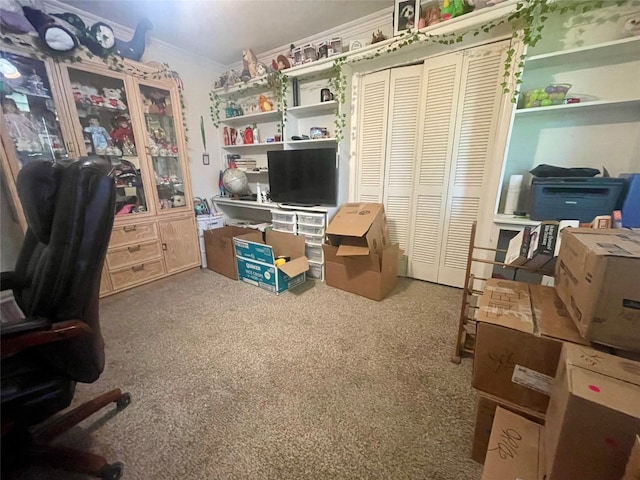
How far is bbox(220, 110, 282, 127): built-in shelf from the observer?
3055 millimetres

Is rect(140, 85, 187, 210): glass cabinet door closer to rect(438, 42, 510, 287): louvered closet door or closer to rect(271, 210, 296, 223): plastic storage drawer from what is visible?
rect(271, 210, 296, 223): plastic storage drawer

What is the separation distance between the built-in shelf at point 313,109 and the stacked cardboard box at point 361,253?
3.59 feet

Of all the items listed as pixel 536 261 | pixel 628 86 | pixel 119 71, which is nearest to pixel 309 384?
pixel 536 261

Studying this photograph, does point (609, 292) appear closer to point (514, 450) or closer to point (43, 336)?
point (514, 450)

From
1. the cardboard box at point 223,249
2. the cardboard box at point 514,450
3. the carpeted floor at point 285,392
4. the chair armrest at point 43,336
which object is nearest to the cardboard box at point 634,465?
the cardboard box at point 514,450

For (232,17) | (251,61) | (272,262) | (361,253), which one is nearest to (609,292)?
(361,253)

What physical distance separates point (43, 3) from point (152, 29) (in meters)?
0.76

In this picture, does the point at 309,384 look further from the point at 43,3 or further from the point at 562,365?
the point at 43,3

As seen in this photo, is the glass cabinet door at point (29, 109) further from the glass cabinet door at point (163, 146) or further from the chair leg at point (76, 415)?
the chair leg at point (76, 415)

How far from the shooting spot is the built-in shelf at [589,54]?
1511mm

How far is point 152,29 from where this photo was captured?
2.50 meters

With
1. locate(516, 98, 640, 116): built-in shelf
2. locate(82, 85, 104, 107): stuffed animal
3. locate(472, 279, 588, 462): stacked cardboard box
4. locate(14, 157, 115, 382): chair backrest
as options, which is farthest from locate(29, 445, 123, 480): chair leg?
locate(516, 98, 640, 116): built-in shelf

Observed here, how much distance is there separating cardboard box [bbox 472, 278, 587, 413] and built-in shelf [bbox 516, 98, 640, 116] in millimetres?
1511

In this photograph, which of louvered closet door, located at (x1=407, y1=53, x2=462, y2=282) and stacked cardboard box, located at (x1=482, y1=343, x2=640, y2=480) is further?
louvered closet door, located at (x1=407, y1=53, x2=462, y2=282)
